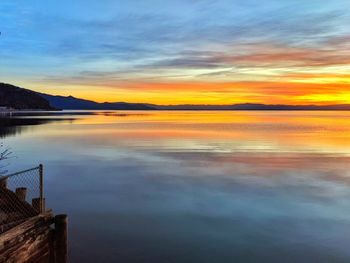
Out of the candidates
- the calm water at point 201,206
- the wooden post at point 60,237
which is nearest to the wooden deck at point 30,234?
the wooden post at point 60,237

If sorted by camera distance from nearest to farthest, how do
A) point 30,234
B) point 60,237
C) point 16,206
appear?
point 30,234 → point 60,237 → point 16,206

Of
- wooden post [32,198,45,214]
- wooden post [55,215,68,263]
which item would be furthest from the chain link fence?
wooden post [55,215,68,263]

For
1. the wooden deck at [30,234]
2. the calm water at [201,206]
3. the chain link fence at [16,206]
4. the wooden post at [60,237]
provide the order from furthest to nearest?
the calm water at [201,206]
the wooden post at [60,237]
the chain link fence at [16,206]
the wooden deck at [30,234]

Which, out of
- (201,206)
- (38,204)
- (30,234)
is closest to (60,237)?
(30,234)

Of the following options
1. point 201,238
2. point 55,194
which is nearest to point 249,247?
point 201,238

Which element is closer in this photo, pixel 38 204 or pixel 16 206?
pixel 38 204

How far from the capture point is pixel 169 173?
131 feet

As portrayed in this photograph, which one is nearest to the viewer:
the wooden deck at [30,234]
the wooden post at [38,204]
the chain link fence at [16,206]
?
the wooden deck at [30,234]

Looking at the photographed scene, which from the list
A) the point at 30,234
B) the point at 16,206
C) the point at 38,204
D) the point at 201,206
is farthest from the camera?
the point at 201,206

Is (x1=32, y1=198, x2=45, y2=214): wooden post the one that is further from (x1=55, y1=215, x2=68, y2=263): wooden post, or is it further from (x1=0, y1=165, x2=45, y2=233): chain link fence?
(x1=55, y1=215, x2=68, y2=263): wooden post

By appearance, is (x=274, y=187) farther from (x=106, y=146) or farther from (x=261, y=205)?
(x=106, y=146)

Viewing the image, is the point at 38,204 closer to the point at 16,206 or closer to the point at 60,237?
the point at 16,206

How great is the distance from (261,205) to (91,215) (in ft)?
35.6

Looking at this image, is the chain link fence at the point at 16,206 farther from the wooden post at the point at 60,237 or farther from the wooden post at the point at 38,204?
the wooden post at the point at 60,237
